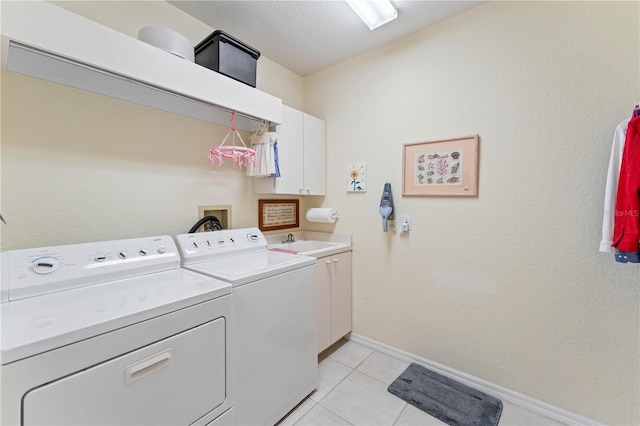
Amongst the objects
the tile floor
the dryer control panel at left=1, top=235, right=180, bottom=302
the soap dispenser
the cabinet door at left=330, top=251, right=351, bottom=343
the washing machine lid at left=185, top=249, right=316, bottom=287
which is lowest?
the tile floor

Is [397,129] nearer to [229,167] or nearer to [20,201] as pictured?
[229,167]

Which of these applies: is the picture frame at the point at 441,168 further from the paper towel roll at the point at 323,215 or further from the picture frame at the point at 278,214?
the picture frame at the point at 278,214

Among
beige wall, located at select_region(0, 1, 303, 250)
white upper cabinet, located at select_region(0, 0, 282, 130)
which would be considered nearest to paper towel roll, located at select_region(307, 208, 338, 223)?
beige wall, located at select_region(0, 1, 303, 250)

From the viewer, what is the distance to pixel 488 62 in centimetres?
176

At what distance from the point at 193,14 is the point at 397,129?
68.5 inches

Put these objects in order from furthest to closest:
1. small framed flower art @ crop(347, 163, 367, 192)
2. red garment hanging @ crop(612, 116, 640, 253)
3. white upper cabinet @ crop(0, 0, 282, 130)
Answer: small framed flower art @ crop(347, 163, 367, 192)
red garment hanging @ crop(612, 116, 640, 253)
white upper cabinet @ crop(0, 0, 282, 130)

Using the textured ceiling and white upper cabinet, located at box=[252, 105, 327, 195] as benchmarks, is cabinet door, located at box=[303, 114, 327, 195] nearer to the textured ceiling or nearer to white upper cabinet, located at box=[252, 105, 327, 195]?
white upper cabinet, located at box=[252, 105, 327, 195]

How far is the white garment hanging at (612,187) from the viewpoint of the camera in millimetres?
1342

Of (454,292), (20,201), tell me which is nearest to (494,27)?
(454,292)

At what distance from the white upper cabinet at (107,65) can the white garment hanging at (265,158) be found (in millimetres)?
273

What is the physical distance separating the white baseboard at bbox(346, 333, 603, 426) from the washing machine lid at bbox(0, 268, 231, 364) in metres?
1.69

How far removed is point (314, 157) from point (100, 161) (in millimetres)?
1598

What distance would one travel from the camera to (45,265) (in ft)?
3.72

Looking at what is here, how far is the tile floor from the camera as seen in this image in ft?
5.15
